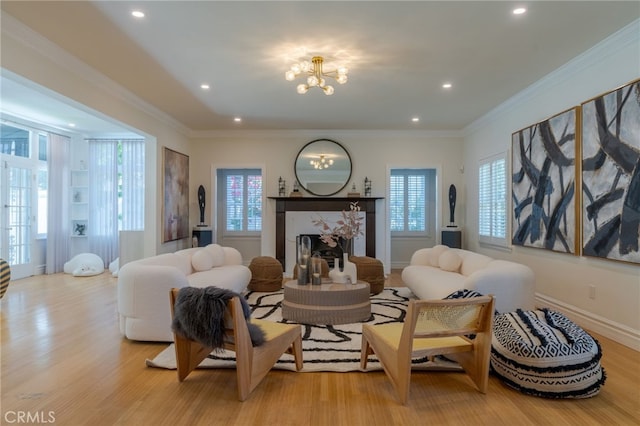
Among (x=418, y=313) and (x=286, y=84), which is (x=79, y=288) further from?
(x=418, y=313)

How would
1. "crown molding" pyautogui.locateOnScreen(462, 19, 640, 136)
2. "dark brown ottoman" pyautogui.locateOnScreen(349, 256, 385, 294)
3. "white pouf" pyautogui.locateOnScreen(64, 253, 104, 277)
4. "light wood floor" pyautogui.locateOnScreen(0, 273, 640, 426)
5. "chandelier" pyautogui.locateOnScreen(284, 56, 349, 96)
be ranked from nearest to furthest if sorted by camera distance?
"light wood floor" pyautogui.locateOnScreen(0, 273, 640, 426) → "crown molding" pyautogui.locateOnScreen(462, 19, 640, 136) → "chandelier" pyautogui.locateOnScreen(284, 56, 349, 96) → "dark brown ottoman" pyautogui.locateOnScreen(349, 256, 385, 294) → "white pouf" pyautogui.locateOnScreen(64, 253, 104, 277)

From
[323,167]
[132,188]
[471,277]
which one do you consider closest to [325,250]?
[323,167]

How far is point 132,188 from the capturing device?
7.35 m

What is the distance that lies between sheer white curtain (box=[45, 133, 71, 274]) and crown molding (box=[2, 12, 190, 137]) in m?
2.77

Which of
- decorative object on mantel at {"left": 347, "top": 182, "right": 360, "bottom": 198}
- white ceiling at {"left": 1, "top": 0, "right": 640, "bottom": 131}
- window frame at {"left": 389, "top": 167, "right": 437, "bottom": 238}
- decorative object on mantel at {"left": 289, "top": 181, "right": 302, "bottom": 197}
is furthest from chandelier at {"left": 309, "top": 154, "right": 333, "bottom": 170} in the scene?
white ceiling at {"left": 1, "top": 0, "right": 640, "bottom": 131}

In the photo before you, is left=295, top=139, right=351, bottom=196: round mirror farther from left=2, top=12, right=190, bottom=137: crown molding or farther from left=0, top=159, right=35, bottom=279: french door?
left=0, top=159, right=35, bottom=279: french door

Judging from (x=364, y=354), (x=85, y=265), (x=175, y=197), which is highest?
(x=175, y=197)

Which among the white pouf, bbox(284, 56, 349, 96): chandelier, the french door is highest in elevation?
bbox(284, 56, 349, 96): chandelier

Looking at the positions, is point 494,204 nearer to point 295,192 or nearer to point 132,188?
point 295,192

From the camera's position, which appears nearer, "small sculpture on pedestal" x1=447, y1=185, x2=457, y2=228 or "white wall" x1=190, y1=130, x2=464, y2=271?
"small sculpture on pedestal" x1=447, y1=185, x2=457, y2=228

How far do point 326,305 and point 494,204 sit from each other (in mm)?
3594

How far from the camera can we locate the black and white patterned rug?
271 cm

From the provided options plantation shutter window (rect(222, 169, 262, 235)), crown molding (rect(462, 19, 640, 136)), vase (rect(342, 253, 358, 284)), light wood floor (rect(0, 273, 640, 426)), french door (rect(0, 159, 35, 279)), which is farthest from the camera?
plantation shutter window (rect(222, 169, 262, 235))

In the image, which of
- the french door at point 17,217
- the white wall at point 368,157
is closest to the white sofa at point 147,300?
the white wall at point 368,157
